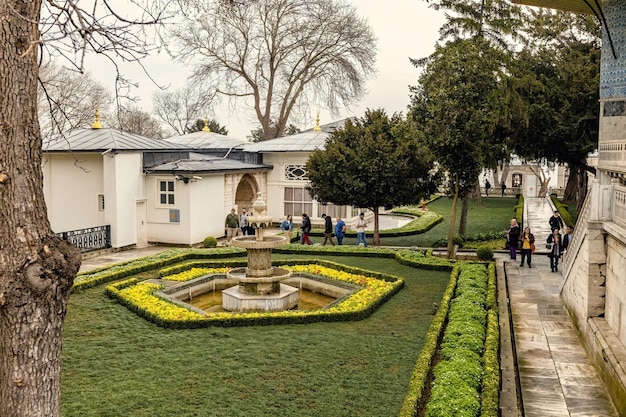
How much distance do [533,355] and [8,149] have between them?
8.92m

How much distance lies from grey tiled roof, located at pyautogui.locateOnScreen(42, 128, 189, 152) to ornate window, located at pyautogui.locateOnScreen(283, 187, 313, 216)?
21.6 ft

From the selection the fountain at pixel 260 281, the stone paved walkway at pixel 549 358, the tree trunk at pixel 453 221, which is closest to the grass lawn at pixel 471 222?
the tree trunk at pixel 453 221

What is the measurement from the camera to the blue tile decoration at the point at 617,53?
40.3ft

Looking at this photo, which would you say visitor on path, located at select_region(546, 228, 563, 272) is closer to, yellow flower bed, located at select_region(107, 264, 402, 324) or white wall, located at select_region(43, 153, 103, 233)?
yellow flower bed, located at select_region(107, 264, 402, 324)

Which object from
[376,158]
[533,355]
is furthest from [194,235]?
[533,355]

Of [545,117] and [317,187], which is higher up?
[545,117]

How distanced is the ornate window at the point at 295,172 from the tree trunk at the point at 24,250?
24.7 m

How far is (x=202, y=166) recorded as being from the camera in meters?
24.0

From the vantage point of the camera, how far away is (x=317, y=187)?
22922 millimetres

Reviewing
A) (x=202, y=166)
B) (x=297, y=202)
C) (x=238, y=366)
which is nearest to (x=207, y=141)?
(x=297, y=202)

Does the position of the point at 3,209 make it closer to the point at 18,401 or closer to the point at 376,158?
the point at 18,401

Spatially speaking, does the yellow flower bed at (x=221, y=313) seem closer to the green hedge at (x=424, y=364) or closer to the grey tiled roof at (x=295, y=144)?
→ the green hedge at (x=424, y=364)

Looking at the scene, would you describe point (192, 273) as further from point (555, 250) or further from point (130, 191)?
point (555, 250)

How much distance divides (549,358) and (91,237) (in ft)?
51.5
